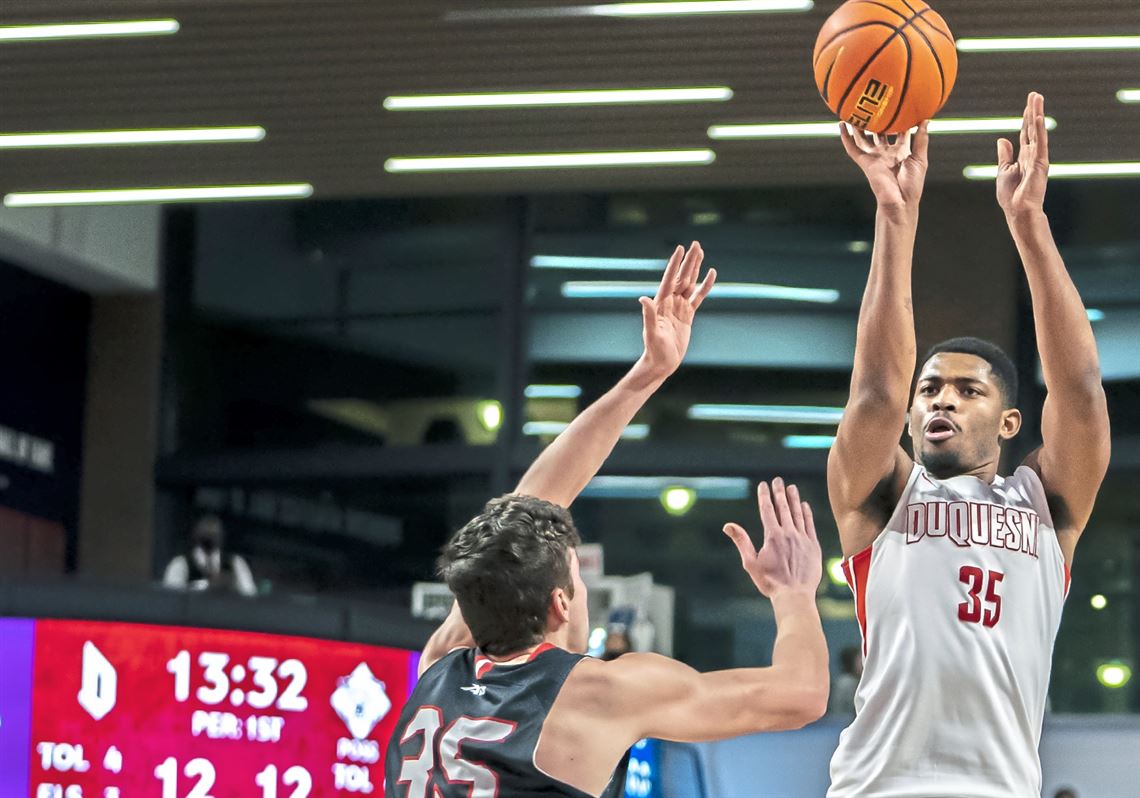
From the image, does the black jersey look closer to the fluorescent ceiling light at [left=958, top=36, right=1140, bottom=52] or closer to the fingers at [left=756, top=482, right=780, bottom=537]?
the fingers at [left=756, top=482, right=780, bottom=537]

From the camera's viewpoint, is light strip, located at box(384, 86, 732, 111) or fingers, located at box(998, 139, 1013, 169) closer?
fingers, located at box(998, 139, 1013, 169)

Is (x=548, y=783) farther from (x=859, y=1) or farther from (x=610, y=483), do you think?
(x=610, y=483)

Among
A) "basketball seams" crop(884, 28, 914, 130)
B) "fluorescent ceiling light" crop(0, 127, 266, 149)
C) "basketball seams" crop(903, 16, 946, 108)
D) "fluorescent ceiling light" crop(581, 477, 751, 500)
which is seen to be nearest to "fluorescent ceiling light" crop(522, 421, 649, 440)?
"fluorescent ceiling light" crop(581, 477, 751, 500)

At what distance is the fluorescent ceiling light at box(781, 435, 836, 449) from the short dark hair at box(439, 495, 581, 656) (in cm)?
1171

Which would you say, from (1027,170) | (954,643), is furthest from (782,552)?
(1027,170)

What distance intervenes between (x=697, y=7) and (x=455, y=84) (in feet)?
6.58

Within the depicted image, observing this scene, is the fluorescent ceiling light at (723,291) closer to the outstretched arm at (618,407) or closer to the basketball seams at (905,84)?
the basketball seams at (905,84)

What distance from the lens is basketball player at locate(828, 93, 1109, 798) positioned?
3.18 m

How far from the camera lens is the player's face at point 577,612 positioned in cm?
294

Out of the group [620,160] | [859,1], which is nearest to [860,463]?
[859,1]

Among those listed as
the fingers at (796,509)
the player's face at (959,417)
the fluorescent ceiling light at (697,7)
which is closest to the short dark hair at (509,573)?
the fingers at (796,509)

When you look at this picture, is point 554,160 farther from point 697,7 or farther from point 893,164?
point 893,164

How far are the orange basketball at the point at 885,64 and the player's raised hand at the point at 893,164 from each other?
55 cm

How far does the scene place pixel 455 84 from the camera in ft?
35.4
